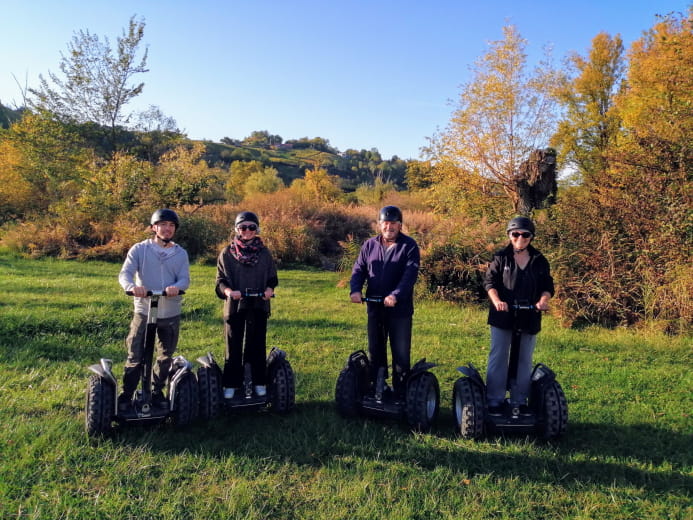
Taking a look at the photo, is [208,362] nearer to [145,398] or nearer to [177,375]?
[177,375]

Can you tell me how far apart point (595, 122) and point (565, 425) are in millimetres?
Answer: 28019

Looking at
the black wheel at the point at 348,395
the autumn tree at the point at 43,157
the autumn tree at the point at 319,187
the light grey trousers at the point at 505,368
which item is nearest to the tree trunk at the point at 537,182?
the light grey trousers at the point at 505,368

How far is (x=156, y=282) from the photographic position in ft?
13.3

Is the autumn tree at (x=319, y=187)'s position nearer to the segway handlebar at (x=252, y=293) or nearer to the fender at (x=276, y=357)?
the fender at (x=276, y=357)

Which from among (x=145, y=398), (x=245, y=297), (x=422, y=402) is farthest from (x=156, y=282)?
(x=422, y=402)

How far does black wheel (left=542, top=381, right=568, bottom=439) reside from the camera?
3.70m

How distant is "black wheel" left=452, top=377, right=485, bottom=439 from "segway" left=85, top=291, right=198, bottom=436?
2.33m

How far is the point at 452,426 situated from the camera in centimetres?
412

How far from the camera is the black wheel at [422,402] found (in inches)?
154

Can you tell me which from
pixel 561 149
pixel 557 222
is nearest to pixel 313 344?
pixel 557 222

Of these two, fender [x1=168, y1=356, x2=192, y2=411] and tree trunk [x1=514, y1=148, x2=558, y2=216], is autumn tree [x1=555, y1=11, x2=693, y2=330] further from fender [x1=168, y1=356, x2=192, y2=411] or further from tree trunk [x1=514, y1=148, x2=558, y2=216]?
fender [x1=168, y1=356, x2=192, y2=411]

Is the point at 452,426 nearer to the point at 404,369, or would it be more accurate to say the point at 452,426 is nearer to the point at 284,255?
the point at 404,369

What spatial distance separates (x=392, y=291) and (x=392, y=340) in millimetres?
475

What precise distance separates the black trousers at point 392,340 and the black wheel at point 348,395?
0.74 feet
